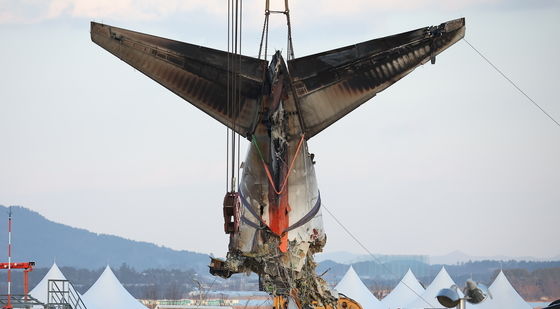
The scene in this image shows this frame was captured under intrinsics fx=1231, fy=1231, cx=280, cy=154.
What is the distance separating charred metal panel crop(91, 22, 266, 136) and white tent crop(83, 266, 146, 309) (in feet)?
87.4

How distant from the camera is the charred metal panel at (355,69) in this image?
31109mm

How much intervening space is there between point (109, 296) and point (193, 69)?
28955 mm

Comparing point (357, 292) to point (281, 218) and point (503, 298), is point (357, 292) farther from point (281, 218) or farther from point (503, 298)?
point (281, 218)

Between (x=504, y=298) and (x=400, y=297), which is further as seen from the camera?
(x=400, y=297)

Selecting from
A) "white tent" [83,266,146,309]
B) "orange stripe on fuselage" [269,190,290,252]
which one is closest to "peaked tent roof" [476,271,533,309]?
"white tent" [83,266,146,309]

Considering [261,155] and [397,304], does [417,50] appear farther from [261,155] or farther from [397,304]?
[397,304]

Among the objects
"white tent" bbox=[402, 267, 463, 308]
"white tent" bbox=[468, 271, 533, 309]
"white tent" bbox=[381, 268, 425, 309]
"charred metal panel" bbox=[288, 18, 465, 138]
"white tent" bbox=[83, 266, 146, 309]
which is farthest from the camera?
"white tent" bbox=[381, 268, 425, 309]

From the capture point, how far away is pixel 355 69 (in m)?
31.4

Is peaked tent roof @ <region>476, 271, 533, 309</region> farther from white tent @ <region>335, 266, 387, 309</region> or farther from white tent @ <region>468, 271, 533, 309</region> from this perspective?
white tent @ <region>335, 266, 387, 309</region>

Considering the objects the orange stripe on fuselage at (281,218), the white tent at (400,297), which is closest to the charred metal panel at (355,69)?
the orange stripe on fuselage at (281,218)

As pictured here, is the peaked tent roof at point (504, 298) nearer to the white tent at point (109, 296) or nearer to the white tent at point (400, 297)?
the white tent at point (400, 297)

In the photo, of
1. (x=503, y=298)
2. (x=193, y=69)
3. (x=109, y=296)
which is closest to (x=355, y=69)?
(x=193, y=69)

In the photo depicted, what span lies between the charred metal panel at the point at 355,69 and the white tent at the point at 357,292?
33.7 metres

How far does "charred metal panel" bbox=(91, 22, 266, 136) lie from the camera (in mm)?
31141
